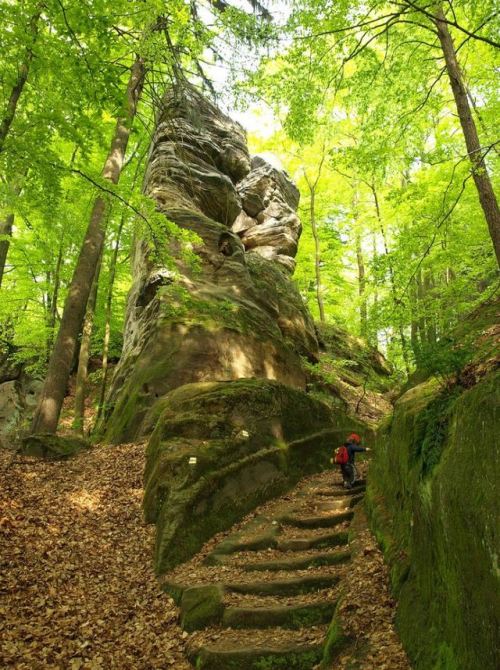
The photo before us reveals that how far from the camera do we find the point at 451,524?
136 inches

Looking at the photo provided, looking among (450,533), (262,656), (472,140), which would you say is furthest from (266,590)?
(472,140)

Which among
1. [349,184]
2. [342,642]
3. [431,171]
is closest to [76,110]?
[342,642]

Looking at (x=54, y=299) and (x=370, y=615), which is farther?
(x=54, y=299)

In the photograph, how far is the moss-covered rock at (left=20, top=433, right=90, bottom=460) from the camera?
1005 cm

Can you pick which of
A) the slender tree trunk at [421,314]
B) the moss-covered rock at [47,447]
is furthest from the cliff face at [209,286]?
the slender tree trunk at [421,314]

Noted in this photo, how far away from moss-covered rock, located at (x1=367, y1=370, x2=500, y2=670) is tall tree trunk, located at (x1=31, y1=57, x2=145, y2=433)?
27.2 ft

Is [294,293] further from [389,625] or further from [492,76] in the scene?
[389,625]

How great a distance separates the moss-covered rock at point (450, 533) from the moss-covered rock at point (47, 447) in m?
7.58

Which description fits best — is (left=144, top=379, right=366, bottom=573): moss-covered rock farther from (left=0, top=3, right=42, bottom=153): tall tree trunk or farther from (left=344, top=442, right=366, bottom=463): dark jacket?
(left=0, top=3, right=42, bottom=153): tall tree trunk

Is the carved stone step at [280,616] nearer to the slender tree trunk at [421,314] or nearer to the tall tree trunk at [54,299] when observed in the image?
the slender tree trunk at [421,314]

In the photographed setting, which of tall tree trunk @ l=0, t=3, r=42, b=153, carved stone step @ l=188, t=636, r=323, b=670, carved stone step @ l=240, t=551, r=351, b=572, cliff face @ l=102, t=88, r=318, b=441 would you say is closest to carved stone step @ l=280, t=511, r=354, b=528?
carved stone step @ l=240, t=551, r=351, b=572

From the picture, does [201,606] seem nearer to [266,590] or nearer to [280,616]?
[266,590]

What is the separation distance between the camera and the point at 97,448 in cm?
1110

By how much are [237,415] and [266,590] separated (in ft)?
12.2
